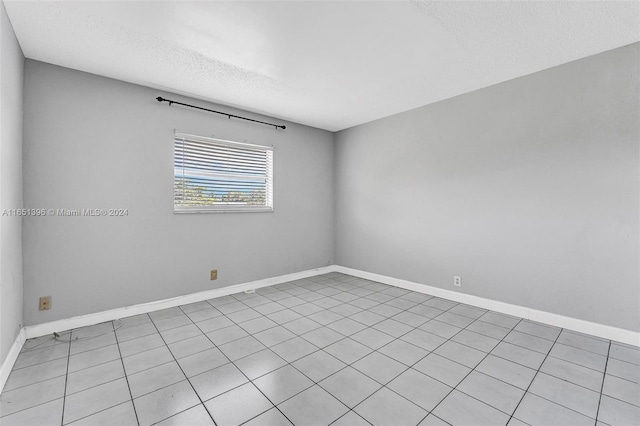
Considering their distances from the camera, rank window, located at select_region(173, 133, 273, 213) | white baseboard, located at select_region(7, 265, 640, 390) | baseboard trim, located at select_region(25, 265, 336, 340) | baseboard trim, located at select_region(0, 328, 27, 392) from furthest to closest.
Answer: window, located at select_region(173, 133, 273, 213)
baseboard trim, located at select_region(25, 265, 336, 340)
white baseboard, located at select_region(7, 265, 640, 390)
baseboard trim, located at select_region(0, 328, 27, 392)

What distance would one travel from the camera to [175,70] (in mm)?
2693

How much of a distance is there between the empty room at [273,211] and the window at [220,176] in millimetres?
27

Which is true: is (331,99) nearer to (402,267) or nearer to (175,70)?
(175,70)

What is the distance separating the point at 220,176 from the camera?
3.68 m

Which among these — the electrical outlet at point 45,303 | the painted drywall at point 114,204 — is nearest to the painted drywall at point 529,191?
the painted drywall at point 114,204

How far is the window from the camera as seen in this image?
11.0ft

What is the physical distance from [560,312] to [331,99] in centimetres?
328

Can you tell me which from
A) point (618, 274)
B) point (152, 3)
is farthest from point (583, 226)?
point (152, 3)

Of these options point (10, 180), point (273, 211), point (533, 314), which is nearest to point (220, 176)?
point (273, 211)

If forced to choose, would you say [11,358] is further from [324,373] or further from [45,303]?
[324,373]

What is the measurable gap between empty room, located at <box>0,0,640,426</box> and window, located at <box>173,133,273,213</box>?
3 centimetres

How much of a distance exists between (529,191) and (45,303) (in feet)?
15.5

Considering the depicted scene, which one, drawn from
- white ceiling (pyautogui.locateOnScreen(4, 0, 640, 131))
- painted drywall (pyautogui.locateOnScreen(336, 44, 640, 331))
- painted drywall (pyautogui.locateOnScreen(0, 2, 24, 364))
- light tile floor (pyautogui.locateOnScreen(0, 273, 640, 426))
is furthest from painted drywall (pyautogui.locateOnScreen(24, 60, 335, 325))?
painted drywall (pyautogui.locateOnScreen(336, 44, 640, 331))

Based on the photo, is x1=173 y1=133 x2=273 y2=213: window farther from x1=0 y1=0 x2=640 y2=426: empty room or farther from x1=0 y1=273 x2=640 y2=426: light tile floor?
x1=0 y1=273 x2=640 y2=426: light tile floor
